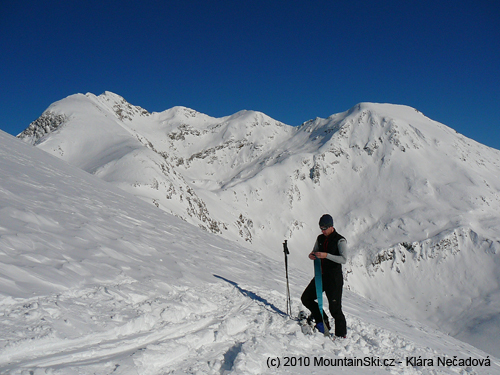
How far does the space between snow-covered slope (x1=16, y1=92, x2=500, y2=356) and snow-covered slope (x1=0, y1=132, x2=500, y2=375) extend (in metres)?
32.4

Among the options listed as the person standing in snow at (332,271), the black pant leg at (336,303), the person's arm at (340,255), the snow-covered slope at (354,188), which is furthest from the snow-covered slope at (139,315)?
the snow-covered slope at (354,188)

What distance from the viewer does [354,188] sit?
299 feet

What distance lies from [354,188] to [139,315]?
302 feet

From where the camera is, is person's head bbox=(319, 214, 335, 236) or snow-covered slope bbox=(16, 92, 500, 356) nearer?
person's head bbox=(319, 214, 335, 236)

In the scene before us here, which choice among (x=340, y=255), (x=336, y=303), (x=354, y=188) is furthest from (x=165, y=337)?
(x=354, y=188)

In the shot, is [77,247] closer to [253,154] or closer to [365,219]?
[365,219]

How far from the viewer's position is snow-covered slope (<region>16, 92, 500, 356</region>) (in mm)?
54156

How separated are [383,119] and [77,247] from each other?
110 m

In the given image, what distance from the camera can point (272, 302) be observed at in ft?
23.1

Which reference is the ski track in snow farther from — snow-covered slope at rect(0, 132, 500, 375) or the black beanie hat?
the black beanie hat

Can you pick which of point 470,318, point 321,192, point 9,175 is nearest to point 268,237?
point 321,192

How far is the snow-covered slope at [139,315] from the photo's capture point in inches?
154

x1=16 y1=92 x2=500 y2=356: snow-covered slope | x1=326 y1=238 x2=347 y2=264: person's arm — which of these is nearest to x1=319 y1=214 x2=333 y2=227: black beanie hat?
x1=326 y1=238 x2=347 y2=264: person's arm

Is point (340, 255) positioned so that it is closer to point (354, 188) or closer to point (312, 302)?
point (312, 302)
